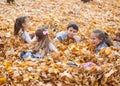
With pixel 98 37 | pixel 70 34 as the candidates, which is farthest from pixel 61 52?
pixel 70 34

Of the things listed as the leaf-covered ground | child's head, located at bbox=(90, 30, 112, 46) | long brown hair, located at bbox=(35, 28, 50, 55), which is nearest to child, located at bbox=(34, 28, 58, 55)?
long brown hair, located at bbox=(35, 28, 50, 55)

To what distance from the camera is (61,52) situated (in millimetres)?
5938

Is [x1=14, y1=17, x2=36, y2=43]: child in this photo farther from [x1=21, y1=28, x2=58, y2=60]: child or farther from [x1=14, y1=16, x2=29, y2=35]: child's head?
[x1=21, y1=28, x2=58, y2=60]: child

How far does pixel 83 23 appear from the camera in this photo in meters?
9.86

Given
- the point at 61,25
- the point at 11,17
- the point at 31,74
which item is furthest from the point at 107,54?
the point at 11,17

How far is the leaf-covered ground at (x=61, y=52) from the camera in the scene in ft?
14.9

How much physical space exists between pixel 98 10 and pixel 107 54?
7006 mm

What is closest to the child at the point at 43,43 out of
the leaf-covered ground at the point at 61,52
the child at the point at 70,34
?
the leaf-covered ground at the point at 61,52

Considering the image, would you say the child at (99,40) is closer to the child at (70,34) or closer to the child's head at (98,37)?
the child's head at (98,37)

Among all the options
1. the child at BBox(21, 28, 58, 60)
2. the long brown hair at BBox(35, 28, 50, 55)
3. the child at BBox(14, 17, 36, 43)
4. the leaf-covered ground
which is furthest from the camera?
the child at BBox(14, 17, 36, 43)

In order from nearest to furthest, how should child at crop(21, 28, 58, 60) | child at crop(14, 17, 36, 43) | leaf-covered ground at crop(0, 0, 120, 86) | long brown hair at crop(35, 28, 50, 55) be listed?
1. leaf-covered ground at crop(0, 0, 120, 86)
2. child at crop(21, 28, 58, 60)
3. long brown hair at crop(35, 28, 50, 55)
4. child at crop(14, 17, 36, 43)

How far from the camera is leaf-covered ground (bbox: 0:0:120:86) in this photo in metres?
4.53

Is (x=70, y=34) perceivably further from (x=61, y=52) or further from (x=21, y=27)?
(x=61, y=52)

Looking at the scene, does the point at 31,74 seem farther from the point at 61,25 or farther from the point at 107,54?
the point at 61,25
